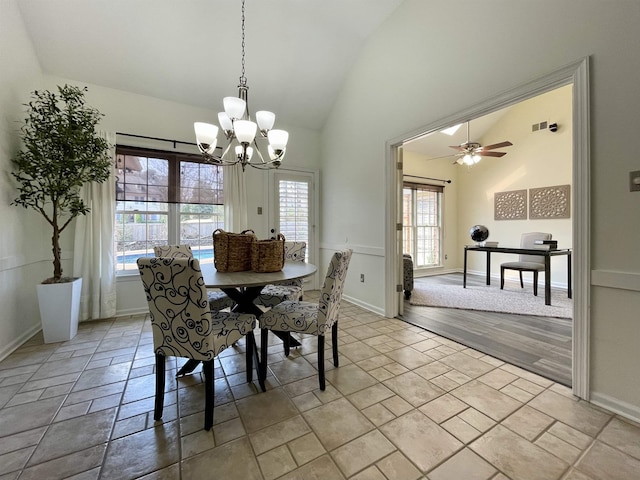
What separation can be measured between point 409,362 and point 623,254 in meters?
1.52

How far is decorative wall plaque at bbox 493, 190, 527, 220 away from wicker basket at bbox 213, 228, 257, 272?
18.7ft

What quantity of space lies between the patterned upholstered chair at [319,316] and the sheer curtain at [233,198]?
2125 mm

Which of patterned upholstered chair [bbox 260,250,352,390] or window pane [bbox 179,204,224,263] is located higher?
window pane [bbox 179,204,224,263]

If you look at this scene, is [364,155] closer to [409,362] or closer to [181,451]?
[409,362]

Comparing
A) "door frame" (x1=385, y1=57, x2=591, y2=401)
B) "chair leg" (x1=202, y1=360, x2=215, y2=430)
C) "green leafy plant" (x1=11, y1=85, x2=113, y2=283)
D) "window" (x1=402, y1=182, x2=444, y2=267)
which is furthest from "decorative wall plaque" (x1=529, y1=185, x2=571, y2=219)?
"green leafy plant" (x1=11, y1=85, x2=113, y2=283)

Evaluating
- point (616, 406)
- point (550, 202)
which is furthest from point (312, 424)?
point (550, 202)

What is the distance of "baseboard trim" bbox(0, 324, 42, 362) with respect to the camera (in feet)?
7.48

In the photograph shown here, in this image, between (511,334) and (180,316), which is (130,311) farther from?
(511,334)

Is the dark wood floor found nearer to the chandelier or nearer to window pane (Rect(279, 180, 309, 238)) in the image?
window pane (Rect(279, 180, 309, 238))

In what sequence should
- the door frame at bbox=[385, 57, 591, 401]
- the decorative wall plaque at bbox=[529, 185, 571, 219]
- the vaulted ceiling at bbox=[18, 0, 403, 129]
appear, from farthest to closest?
the decorative wall plaque at bbox=[529, 185, 571, 219], the vaulted ceiling at bbox=[18, 0, 403, 129], the door frame at bbox=[385, 57, 591, 401]

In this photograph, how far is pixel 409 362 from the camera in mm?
2189

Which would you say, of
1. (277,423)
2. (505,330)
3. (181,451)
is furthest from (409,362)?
(181,451)

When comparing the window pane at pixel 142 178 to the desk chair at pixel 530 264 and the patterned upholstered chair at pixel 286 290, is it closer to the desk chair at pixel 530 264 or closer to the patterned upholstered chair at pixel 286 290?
the patterned upholstered chair at pixel 286 290

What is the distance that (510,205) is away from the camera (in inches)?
220
